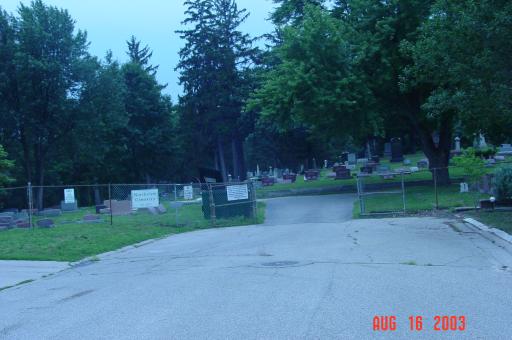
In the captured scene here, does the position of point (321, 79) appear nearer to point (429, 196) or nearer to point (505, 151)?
point (429, 196)

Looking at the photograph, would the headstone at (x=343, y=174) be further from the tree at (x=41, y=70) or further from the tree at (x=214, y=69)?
the tree at (x=41, y=70)

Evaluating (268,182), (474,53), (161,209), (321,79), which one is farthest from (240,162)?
(474,53)

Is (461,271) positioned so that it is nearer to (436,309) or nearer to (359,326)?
(436,309)

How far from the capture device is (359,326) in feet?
21.3

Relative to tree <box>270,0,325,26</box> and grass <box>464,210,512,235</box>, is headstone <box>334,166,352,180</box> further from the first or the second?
grass <box>464,210,512,235</box>

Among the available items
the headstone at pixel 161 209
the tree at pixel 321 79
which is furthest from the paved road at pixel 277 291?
the headstone at pixel 161 209

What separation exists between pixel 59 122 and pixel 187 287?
39782 mm

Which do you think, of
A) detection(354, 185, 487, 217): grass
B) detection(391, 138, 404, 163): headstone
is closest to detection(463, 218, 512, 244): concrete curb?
detection(354, 185, 487, 217): grass

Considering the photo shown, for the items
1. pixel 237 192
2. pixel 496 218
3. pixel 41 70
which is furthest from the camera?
pixel 41 70

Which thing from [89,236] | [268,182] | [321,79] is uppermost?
[321,79]

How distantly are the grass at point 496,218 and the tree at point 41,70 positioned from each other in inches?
1296

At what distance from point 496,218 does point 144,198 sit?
12873 millimetres

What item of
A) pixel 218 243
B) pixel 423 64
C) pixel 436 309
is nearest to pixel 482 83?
pixel 423 64

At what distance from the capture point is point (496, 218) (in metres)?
17.9
